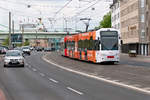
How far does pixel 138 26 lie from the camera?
253ft

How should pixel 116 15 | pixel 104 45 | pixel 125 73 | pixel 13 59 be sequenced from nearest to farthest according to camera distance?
pixel 125 73, pixel 13 59, pixel 104 45, pixel 116 15

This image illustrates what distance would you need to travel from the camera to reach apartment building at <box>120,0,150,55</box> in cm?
7481

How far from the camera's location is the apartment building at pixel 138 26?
245ft

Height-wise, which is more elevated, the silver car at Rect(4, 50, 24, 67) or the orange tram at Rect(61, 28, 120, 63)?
the orange tram at Rect(61, 28, 120, 63)

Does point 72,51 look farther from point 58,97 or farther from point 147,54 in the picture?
point 58,97

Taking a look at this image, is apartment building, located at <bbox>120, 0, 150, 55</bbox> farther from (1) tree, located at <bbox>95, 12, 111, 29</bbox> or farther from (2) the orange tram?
(2) the orange tram

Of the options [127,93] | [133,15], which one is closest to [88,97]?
[127,93]

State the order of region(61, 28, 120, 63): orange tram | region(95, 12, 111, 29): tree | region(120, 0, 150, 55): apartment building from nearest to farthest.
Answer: region(61, 28, 120, 63): orange tram
region(120, 0, 150, 55): apartment building
region(95, 12, 111, 29): tree

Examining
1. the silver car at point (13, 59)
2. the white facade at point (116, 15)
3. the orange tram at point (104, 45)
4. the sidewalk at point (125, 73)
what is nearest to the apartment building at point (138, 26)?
the white facade at point (116, 15)

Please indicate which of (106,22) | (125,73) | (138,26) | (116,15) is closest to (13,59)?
(125,73)

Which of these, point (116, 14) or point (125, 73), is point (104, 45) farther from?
point (116, 14)

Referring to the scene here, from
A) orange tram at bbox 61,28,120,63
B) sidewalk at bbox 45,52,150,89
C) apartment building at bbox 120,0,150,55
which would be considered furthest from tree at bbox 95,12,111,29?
sidewalk at bbox 45,52,150,89

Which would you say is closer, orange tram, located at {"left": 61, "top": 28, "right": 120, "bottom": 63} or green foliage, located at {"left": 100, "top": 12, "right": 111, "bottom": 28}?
orange tram, located at {"left": 61, "top": 28, "right": 120, "bottom": 63}

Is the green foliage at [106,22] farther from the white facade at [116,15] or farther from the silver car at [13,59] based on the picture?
the silver car at [13,59]
